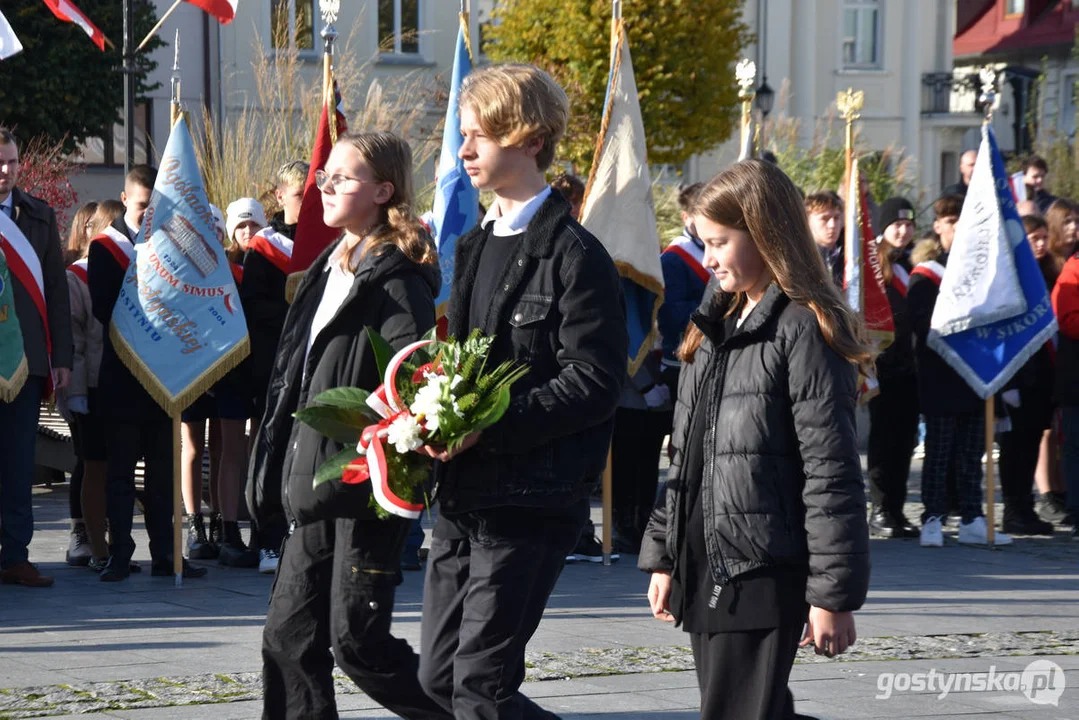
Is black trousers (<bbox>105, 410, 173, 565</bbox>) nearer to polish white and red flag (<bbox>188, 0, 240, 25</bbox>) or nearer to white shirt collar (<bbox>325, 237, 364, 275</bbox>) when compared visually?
white shirt collar (<bbox>325, 237, 364, 275</bbox>)

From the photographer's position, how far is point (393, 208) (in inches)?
187

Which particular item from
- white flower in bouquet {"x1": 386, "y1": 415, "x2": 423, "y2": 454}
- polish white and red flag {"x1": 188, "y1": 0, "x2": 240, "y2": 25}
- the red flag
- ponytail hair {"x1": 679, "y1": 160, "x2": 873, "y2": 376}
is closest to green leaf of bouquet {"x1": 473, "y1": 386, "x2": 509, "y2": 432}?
white flower in bouquet {"x1": 386, "y1": 415, "x2": 423, "y2": 454}

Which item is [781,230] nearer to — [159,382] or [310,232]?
[310,232]

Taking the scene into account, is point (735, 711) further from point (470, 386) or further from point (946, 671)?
point (946, 671)

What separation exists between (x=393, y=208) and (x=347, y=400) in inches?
31.8

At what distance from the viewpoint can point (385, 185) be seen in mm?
4734

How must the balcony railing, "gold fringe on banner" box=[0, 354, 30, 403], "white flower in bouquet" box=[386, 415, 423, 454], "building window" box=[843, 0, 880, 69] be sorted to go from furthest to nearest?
1. the balcony railing
2. "building window" box=[843, 0, 880, 69]
3. "gold fringe on banner" box=[0, 354, 30, 403]
4. "white flower in bouquet" box=[386, 415, 423, 454]

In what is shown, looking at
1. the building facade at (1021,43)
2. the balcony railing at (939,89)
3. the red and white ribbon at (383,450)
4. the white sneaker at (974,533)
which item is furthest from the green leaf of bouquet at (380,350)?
the building facade at (1021,43)

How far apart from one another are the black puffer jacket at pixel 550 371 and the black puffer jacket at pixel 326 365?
49 cm

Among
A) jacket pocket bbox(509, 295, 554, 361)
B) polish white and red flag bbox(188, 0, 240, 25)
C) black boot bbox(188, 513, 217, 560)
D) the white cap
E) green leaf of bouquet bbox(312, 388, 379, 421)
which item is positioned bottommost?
black boot bbox(188, 513, 217, 560)

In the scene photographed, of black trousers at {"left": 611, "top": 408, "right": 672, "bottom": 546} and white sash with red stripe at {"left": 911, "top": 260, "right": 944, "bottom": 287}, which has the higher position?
white sash with red stripe at {"left": 911, "top": 260, "right": 944, "bottom": 287}

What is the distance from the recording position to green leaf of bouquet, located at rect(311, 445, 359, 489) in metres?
4.17

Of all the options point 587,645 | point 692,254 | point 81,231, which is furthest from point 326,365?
point 81,231

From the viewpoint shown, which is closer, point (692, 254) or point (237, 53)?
point (692, 254)
